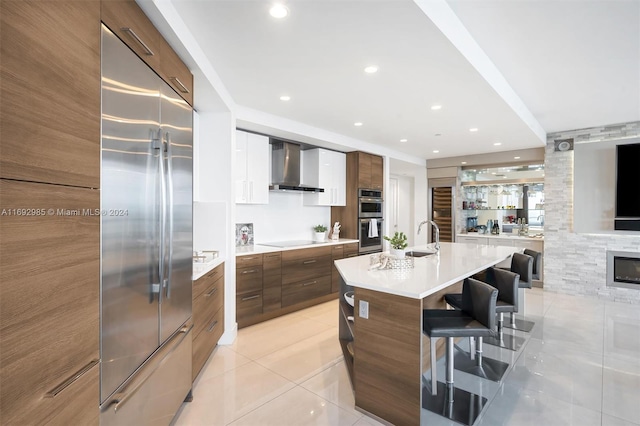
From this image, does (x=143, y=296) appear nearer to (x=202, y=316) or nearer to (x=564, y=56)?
(x=202, y=316)

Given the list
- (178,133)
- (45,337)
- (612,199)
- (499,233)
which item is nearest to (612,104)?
(612,199)

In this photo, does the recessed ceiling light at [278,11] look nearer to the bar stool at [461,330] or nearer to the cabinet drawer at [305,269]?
the bar stool at [461,330]

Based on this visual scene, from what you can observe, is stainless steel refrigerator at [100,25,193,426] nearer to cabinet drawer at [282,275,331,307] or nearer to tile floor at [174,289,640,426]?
tile floor at [174,289,640,426]

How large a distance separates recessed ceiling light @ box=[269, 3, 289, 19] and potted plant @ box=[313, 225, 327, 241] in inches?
141

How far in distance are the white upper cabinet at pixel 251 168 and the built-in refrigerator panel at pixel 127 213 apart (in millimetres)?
2142

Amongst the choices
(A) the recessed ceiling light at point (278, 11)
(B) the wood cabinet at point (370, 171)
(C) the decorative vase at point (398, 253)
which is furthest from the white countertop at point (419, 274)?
(B) the wood cabinet at point (370, 171)

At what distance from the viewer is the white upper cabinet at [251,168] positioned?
3.93 meters

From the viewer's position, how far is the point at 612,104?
160 inches

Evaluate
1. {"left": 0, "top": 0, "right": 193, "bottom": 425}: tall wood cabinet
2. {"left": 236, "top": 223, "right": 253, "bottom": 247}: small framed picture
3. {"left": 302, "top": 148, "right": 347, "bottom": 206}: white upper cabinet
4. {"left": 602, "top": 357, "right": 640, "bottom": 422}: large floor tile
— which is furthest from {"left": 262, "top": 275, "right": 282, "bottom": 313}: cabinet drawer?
{"left": 602, "top": 357, "right": 640, "bottom": 422}: large floor tile

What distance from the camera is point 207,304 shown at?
2.78 metres

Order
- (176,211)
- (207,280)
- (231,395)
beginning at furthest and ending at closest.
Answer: (207,280) → (231,395) → (176,211)

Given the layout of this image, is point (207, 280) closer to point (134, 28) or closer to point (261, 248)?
point (261, 248)

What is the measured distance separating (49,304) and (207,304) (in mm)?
1846

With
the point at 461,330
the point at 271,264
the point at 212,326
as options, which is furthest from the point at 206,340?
the point at 461,330
